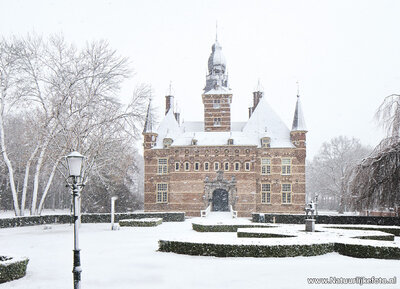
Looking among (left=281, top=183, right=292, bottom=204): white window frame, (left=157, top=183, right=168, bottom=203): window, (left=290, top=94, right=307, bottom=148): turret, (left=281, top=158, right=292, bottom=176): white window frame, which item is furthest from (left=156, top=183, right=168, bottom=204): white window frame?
(left=290, top=94, right=307, bottom=148): turret

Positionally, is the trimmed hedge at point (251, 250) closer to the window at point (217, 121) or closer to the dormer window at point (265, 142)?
the dormer window at point (265, 142)

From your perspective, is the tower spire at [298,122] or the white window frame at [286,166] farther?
the white window frame at [286,166]

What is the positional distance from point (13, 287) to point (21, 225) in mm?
19344

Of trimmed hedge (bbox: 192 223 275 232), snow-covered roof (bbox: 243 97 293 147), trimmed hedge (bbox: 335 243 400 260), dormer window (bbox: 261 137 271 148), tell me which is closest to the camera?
trimmed hedge (bbox: 335 243 400 260)

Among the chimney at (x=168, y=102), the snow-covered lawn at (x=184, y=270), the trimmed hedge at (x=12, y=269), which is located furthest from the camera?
the chimney at (x=168, y=102)

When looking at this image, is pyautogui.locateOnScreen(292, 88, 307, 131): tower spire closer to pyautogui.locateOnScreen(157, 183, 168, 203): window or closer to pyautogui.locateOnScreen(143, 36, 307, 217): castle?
pyautogui.locateOnScreen(143, 36, 307, 217): castle

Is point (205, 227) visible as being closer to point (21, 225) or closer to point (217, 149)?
point (21, 225)

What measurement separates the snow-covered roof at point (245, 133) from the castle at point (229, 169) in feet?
0.33

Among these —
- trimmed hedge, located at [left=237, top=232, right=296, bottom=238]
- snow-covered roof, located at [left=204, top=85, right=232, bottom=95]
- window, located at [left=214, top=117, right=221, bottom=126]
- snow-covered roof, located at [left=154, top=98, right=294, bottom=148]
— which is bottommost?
trimmed hedge, located at [left=237, top=232, right=296, bottom=238]

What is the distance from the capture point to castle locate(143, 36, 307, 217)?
3922 centimetres

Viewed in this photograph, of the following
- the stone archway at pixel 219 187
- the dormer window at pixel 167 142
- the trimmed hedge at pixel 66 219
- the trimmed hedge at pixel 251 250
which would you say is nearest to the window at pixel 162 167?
the dormer window at pixel 167 142

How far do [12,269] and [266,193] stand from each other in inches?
1271

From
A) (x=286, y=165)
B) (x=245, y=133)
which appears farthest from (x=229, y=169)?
(x=286, y=165)

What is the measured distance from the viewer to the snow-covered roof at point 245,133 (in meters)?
40.1
